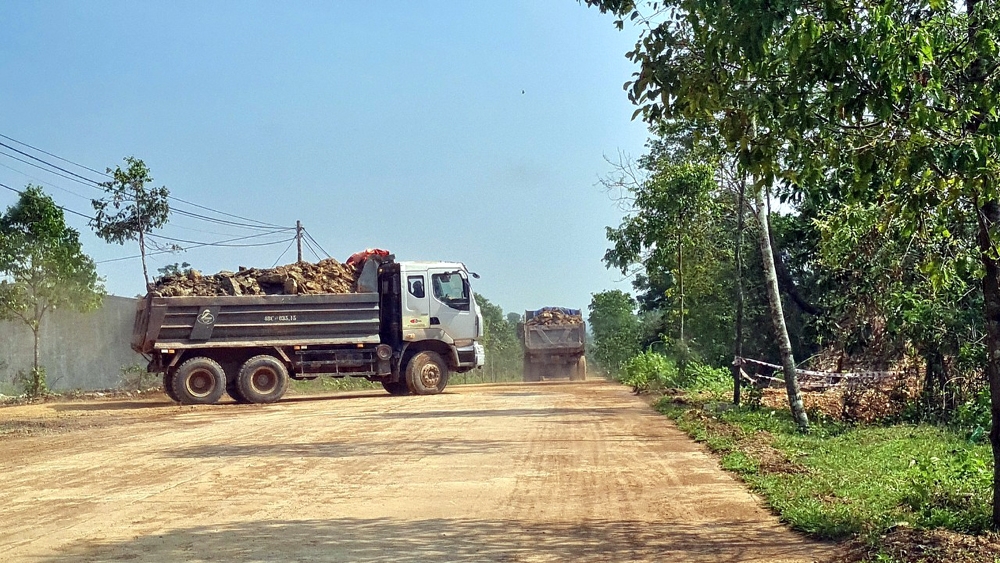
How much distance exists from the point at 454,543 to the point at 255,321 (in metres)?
16.4

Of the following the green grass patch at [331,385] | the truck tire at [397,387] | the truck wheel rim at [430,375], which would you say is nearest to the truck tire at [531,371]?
the green grass patch at [331,385]

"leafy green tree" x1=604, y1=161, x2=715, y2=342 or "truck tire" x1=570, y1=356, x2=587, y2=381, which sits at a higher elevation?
"leafy green tree" x1=604, y1=161, x2=715, y2=342

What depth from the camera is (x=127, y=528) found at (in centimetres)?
675

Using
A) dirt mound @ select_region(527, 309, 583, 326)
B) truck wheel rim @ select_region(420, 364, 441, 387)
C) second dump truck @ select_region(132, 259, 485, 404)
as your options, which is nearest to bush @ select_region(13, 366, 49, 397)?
second dump truck @ select_region(132, 259, 485, 404)

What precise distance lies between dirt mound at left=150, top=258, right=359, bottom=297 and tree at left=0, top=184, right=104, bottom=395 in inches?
188

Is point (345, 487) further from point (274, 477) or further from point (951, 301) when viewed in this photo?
point (951, 301)

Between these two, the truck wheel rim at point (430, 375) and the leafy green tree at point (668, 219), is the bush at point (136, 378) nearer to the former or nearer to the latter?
the truck wheel rim at point (430, 375)

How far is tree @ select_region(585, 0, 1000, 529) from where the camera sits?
16.3 feet

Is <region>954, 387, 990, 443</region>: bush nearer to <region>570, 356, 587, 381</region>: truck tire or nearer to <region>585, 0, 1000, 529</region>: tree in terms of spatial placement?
<region>585, 0, 1000, 529</region>: tree

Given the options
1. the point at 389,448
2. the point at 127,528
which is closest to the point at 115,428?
the point at 389,448

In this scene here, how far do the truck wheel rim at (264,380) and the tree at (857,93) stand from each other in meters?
17.4

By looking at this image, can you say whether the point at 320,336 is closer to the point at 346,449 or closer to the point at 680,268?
the point at 680,268

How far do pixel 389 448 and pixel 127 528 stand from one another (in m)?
5.02

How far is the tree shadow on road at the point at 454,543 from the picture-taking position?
5.89 metres
